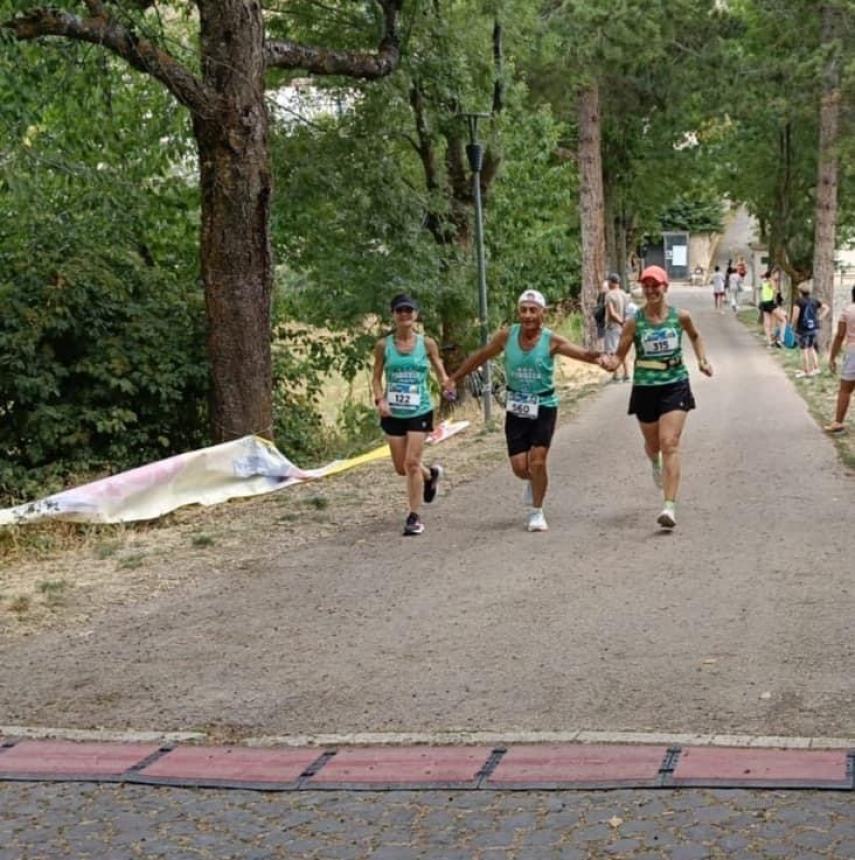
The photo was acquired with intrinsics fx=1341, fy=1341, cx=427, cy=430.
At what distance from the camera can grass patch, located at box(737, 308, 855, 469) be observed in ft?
47.8

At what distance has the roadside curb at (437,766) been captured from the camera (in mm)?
4832

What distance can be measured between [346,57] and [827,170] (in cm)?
1963

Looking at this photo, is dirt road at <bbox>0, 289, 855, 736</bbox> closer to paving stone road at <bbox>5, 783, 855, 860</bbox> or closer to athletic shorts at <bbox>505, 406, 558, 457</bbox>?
athletic shorts at <bbox>505, 406, 558, 457</bbox>

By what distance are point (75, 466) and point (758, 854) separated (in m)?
10.6

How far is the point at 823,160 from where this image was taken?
98.6 feet

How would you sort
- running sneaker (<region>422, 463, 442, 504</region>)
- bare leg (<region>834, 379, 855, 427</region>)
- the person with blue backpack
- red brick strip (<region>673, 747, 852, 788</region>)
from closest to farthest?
red brick strip (<region>673, 747, 852, 788</region>), running sneaker (<region>422, 463, 442, 504</region>), bare leg (<region>834, 379, 855, 427</region>), the person with blue backpack

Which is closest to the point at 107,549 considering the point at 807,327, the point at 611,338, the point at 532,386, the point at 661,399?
the point at 532,386

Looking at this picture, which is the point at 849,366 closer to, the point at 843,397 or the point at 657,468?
the point at 843,397

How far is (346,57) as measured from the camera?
46.5ft

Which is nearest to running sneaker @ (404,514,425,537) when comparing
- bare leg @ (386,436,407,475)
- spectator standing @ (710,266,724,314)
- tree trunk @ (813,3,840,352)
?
bare leg @ (386,436,407,475)

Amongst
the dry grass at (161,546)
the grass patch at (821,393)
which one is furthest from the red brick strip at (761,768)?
the grass patch at (821,393)

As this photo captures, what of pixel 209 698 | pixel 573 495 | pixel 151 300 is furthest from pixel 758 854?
pixel 151 300

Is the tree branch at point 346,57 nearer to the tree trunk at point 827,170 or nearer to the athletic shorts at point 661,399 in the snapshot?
the athletic shorts at point 661,399

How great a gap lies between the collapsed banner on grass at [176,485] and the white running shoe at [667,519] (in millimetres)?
4196
